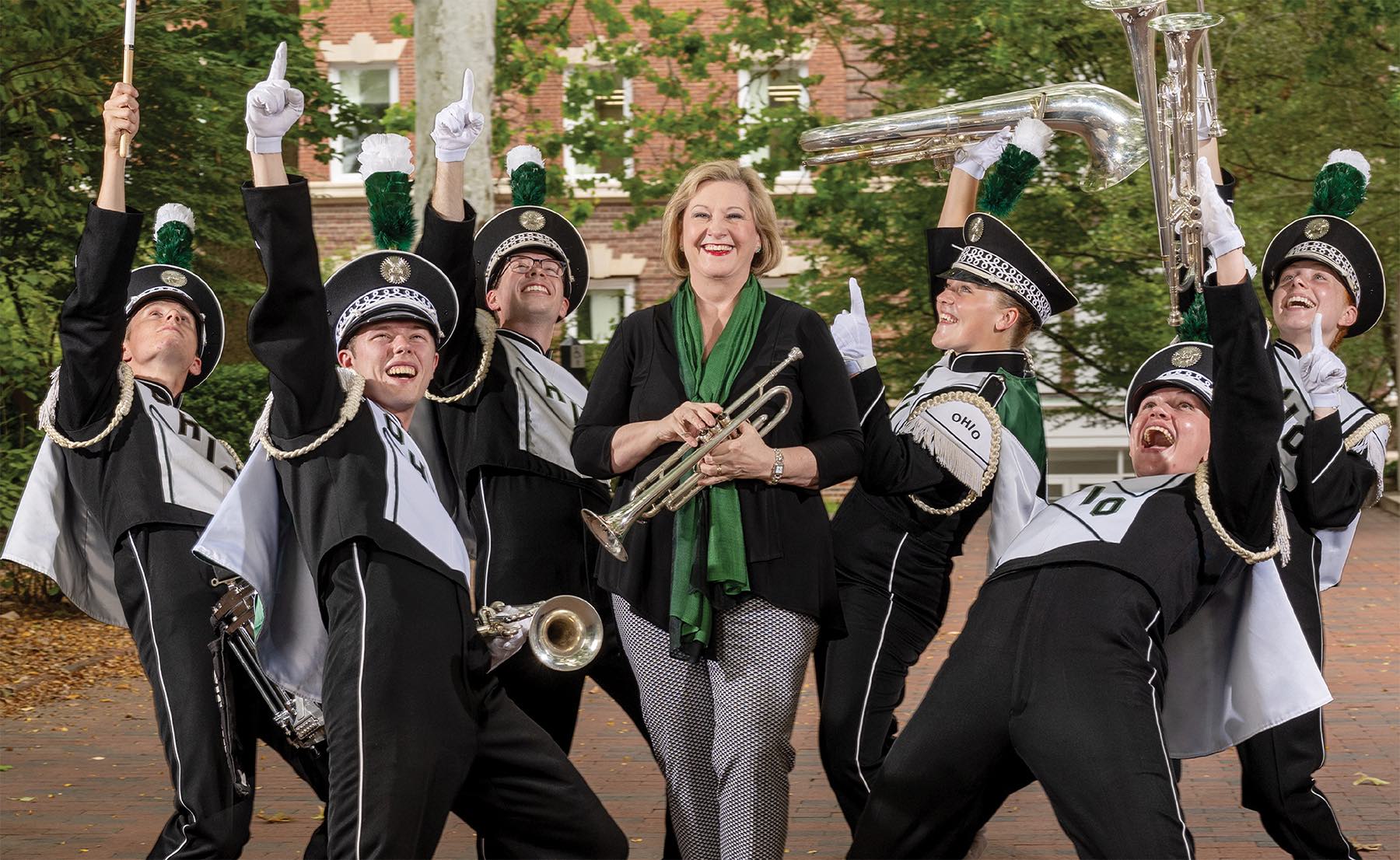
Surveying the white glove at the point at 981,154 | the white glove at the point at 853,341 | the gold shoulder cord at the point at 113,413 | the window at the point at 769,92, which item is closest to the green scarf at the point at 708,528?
the white glove at the point at 853,341

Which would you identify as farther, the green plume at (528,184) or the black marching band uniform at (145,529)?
the green plume at (528,184)

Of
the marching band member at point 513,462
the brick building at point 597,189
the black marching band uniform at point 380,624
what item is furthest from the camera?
the brick building at point 597,189

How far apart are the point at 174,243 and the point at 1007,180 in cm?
300

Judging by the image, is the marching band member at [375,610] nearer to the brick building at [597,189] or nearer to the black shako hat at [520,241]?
the black shako hat at [520,241]

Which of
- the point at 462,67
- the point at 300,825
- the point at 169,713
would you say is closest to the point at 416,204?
the point at 462,67

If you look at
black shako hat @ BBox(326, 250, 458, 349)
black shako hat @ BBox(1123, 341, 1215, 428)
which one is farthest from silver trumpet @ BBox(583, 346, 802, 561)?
black shako hat @ BBox(1123, 341, 1215, 428)

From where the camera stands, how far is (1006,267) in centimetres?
553

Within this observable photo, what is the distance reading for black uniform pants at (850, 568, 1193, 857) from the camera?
12.6 ft

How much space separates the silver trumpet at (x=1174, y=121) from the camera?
4.28 meters

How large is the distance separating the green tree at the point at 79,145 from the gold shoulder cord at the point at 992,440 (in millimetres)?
6941

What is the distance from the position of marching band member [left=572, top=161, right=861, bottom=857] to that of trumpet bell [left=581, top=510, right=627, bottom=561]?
81 millimetres

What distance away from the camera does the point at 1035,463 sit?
5332mm

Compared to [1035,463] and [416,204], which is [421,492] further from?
[416,204]

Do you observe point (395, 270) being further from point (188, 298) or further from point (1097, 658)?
point (1097, 658)
